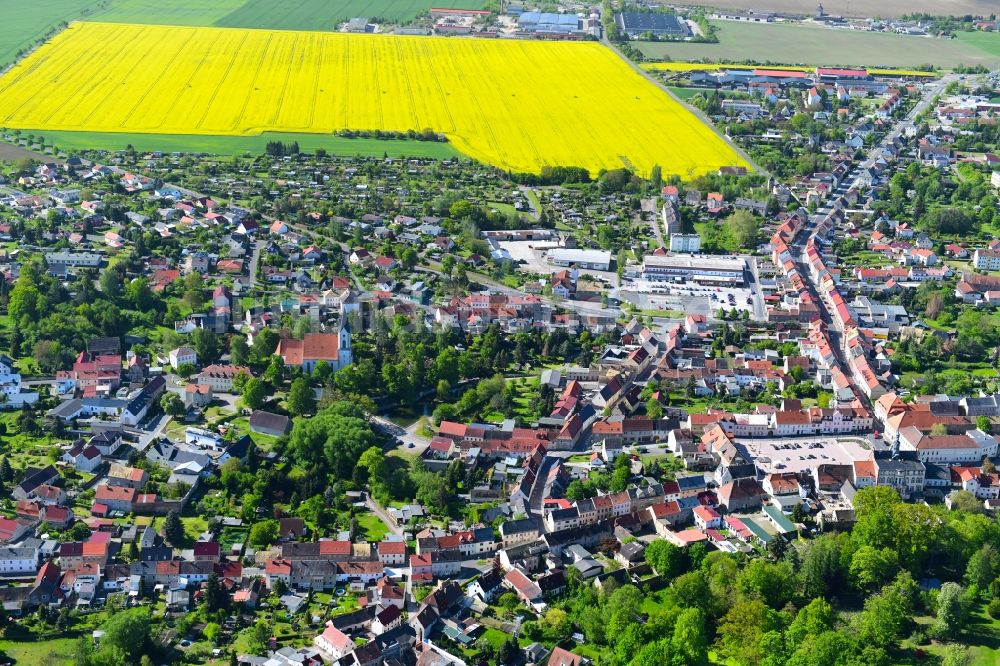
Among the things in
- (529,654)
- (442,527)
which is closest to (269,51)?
(442,527)

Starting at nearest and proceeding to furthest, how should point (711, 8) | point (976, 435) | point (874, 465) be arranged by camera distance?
1. point (874, 465)
2. point (976, 435)
3. point (711, 8)

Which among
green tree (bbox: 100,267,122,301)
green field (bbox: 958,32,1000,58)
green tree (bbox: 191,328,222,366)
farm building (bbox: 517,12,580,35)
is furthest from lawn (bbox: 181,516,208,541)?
green field (bbox: 958,32,1000,58)

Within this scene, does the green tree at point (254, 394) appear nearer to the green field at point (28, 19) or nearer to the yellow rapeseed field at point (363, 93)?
the yellow rapeseed field at point (363, 93)

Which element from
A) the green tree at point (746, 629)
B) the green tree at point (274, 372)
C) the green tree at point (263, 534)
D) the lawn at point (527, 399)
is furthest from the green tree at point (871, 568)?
the green tree at point (274, 372)

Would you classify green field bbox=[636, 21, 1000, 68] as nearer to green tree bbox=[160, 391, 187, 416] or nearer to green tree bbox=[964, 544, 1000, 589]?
green tree bbox=[160, 391, 187, 416]

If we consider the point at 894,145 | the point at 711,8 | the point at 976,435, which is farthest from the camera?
the point at 711,8

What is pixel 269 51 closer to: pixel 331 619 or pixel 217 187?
pixel 217 187
